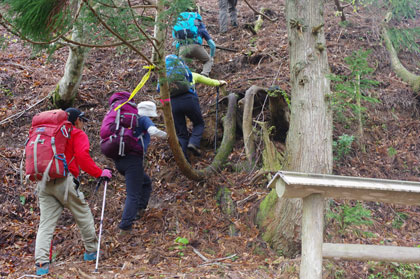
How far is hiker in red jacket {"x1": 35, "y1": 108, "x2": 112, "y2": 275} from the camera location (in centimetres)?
445

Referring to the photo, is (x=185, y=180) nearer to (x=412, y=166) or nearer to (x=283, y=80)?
(x=283, y=80)

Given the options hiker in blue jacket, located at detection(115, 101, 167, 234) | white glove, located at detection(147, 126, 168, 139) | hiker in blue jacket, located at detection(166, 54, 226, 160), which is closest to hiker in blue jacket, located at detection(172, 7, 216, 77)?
hiker in blue jacket, located at detection(166, 54, 226, 160)

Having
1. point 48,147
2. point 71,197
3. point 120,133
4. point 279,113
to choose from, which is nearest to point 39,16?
point 48,147

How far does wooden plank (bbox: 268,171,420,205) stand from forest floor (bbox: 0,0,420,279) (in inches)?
64.6

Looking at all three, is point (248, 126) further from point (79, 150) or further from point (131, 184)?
point (79, 150)

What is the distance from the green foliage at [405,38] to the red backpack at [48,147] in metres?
8.59

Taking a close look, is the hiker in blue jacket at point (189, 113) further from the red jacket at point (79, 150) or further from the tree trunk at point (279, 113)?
the red jacket at point (79, 150)

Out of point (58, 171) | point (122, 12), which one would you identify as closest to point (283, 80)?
point (122, 12)

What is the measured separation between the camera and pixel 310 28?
461 cm

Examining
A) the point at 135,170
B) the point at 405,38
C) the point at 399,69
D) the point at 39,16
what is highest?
the point at 405,38

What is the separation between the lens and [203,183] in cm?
602

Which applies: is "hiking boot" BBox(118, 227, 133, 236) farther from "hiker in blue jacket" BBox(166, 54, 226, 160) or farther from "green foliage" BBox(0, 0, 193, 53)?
"green foliage" BBox(0, 0, 193, 53)

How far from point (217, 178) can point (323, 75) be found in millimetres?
2534

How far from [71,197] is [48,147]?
0.75 meters
